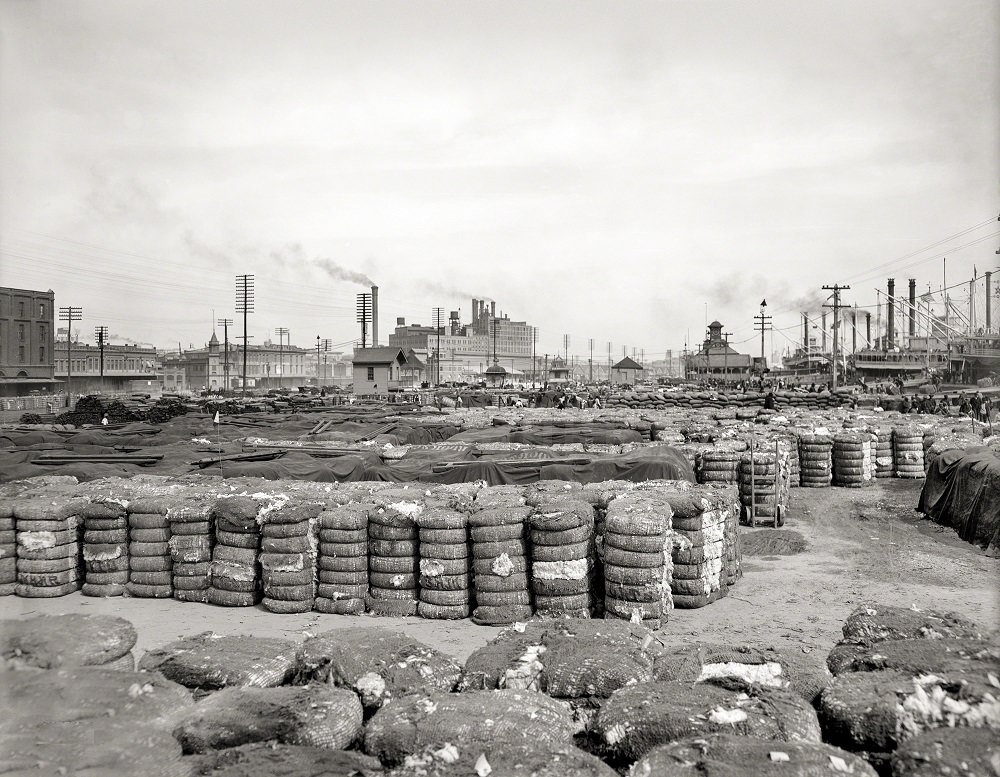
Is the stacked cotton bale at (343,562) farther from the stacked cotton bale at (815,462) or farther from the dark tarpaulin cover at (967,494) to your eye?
the stacked cotton bale at (815,462)

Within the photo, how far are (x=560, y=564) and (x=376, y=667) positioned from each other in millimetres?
3314

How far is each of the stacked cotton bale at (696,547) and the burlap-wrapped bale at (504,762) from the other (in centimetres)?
520

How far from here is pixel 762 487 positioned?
15.7m

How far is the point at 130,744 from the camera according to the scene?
418 centimetres

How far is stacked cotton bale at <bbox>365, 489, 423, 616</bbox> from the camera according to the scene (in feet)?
29.1

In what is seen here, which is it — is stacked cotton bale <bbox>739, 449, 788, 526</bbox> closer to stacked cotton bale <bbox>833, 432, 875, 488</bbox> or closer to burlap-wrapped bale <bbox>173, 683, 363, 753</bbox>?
stacked cotton bale <bbox>833, 432, 875, 488</bbox>

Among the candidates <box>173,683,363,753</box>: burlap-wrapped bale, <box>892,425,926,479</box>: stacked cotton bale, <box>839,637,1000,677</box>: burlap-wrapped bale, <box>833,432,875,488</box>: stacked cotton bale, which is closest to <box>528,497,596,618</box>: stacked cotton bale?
<box>839,637,1000,677</box>: burlap-wrapped bale

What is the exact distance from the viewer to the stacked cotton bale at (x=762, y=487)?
15297 mm

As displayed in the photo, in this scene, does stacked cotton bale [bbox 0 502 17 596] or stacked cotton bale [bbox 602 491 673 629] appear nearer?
stacked cotton bale [bbox 602 491 673 629]

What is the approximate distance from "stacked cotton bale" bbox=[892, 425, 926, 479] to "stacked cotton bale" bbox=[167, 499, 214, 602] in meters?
20.2

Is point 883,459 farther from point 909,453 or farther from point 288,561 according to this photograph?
point 288,561

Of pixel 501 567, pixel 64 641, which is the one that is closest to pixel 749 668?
pixel 501 567

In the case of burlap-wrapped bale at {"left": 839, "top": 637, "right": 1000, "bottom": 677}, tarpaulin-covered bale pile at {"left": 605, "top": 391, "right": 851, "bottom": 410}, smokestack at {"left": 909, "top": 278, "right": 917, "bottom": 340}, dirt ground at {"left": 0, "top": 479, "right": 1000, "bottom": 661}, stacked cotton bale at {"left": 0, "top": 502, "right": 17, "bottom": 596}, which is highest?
smokestack at {"left": 909, "top": 278, "right": 917, "bottom": 340}

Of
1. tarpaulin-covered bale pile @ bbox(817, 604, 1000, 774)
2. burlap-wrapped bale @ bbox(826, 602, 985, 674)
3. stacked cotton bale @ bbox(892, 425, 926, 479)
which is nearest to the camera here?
tarpaulin-covered bale pile @ bbox(817, 604, 1000, 774)
